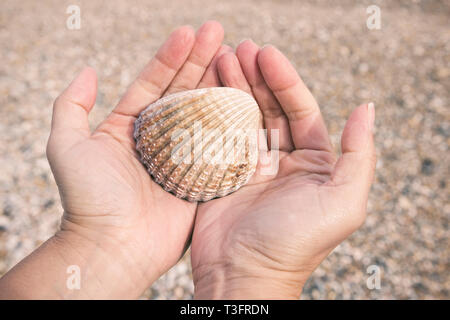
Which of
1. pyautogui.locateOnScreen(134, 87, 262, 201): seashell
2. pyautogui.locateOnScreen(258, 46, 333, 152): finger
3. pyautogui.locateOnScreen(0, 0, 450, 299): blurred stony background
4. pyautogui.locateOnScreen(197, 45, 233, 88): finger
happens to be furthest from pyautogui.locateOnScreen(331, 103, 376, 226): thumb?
pyautogui.locateOnScreen(0, 0, 450, 299): blurred stony background

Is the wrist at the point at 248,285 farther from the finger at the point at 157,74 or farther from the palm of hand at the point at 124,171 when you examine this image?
the finger at the point at 157,74

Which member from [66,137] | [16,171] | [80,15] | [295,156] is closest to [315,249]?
[295,156]

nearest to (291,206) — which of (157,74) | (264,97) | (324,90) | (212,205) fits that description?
(212,205)

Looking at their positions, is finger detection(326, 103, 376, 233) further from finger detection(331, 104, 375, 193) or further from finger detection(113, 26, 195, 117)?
finger detection(113, 26, 195, 117)

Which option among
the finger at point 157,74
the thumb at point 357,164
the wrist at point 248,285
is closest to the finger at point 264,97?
the finger at point 157,74

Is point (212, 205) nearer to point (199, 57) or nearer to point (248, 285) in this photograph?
point (248, 285)
